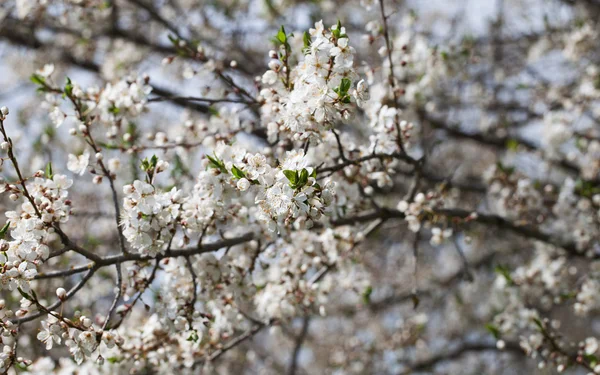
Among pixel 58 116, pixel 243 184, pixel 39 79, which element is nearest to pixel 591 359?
pixel 243 184

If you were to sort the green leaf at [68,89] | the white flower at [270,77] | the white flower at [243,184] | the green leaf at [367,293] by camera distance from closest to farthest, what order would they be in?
1. the white flower at [243,184]
2. the white flower at [270,77]
3. the green leaf at [68,89]
4. the green leaf at [367,293]

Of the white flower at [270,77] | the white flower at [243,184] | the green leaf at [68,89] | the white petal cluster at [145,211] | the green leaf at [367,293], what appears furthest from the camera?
the green leaf at [367,293]

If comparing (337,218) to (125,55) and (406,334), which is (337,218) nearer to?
(406,334)

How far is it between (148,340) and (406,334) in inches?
161

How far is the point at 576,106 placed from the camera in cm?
575

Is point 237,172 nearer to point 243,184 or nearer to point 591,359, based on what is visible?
point 243,184

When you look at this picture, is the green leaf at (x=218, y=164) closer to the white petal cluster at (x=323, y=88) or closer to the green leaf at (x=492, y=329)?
the white petal cluster at (x=323, y=88)

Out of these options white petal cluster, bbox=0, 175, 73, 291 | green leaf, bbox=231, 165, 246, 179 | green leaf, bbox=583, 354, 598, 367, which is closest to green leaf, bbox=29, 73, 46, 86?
white petal cluster, bbox=0, 175, 73, 291

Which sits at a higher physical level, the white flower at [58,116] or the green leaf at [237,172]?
the white flower at [58,116]

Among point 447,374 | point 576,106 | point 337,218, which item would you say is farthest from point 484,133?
point 337,218

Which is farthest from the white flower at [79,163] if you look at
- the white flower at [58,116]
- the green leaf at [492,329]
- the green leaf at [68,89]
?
the green leaf at [492,329]

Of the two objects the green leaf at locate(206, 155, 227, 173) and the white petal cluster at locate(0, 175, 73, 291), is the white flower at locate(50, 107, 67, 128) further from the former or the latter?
the green leaf at locate(206, 155, 227, 173)

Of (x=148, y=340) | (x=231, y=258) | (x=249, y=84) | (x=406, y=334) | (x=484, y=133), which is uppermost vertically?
(x=249, y=84)

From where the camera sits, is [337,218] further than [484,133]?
No
